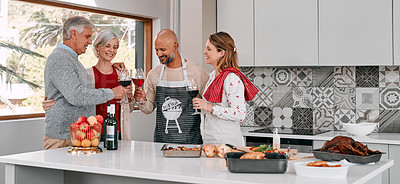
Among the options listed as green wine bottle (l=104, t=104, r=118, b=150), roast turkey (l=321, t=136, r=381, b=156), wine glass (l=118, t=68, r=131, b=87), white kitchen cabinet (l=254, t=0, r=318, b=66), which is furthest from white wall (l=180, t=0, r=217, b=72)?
roast turkey (l=321, t=136, r=381, b=156)

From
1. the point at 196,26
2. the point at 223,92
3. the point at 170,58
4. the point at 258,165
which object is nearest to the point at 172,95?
the point at 170,58

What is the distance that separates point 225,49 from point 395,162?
179cm

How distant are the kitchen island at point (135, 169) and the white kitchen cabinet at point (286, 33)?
6.49 feet

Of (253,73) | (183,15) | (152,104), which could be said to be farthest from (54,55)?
(253,73)

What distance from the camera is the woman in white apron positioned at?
2.92 metres

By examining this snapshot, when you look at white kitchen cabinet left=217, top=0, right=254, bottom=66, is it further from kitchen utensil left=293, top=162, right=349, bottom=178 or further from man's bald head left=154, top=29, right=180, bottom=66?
kitchen utensil left=293, top=162, right=349, bottom=178

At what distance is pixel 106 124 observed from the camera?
8.79 ft

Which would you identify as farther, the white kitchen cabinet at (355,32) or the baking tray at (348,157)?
the white kitchen cabinet at (355,32)

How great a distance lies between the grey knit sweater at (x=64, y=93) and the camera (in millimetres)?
2850

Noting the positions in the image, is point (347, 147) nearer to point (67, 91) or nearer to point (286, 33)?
point (67, 91)

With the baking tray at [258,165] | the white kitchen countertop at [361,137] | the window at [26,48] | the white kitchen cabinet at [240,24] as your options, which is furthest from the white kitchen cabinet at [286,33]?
the baking tray at [258,165]

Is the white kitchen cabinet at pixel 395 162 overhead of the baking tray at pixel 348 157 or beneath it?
beneath

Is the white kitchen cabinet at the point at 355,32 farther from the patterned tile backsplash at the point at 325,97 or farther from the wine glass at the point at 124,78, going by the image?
the wine glass at the point at 124,78

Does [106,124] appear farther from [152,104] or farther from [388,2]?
[388,2]
